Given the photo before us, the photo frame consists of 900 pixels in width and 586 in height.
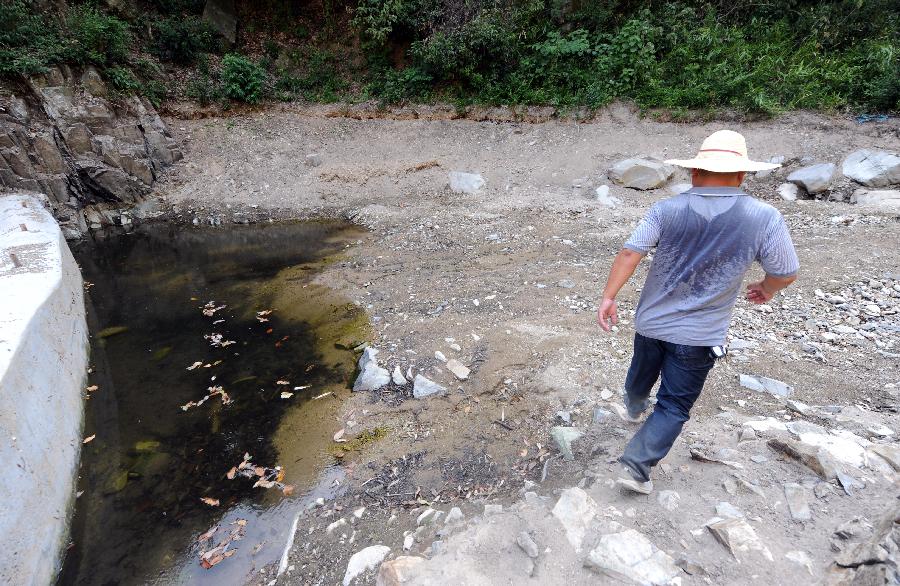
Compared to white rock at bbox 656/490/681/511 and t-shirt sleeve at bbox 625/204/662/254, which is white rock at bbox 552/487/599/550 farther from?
t-shirt sleeve at bbox 625/204/662/254

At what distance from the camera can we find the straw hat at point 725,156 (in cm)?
216

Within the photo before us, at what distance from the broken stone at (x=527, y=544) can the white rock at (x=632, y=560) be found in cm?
24

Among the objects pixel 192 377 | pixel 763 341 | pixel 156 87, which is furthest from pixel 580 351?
pixel 156 87

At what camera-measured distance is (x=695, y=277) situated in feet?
7.68

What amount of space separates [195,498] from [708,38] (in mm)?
12289

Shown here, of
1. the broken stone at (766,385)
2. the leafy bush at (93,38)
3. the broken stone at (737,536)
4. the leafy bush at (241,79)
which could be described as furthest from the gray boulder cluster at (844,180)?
the leafy bush at (93,38)

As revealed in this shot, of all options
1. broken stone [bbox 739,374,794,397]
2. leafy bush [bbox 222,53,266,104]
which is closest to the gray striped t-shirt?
broken stone [bbox 739,374,794,397]

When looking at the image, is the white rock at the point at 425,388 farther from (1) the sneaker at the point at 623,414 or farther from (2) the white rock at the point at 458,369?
(1) the sneaker at the point at 623,414

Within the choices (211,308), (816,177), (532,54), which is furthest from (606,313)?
(532,54)

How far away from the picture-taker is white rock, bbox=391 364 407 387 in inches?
174

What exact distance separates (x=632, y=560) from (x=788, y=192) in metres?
8.10

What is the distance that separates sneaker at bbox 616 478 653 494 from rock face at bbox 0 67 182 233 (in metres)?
10.6

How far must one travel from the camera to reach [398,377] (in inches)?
176

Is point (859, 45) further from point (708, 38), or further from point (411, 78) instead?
point (411, 78)
